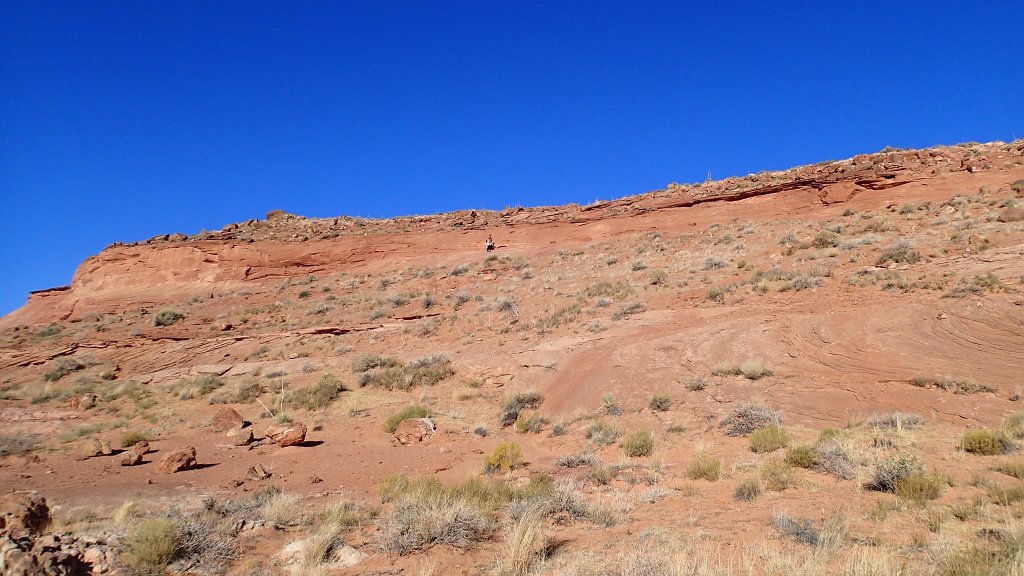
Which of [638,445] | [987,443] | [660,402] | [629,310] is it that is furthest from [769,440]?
[629,310]

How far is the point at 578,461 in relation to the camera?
8031 mm

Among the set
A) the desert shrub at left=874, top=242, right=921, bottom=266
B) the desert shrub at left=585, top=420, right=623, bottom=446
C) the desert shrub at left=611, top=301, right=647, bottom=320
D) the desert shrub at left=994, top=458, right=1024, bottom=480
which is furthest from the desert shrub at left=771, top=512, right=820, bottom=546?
the desert shrub at left=874, top=242, right=921, bottom=266

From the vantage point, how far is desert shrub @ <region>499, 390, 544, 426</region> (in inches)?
453

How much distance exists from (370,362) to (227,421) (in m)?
4.41

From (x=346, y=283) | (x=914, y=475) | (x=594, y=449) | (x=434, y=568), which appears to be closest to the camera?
(x=434, y=568)

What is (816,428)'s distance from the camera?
821cm

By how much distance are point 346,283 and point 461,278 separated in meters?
7.19

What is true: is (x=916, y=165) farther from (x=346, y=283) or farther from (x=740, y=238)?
(x=346, y=283)

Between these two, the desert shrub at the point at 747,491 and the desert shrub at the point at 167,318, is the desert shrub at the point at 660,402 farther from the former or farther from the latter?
the desert shrub at the point at 167,318

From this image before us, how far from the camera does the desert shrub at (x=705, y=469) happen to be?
6.60 metres

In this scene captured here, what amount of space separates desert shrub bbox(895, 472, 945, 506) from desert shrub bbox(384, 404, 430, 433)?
893 cm

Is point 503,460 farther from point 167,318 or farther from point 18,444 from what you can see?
point 167,318

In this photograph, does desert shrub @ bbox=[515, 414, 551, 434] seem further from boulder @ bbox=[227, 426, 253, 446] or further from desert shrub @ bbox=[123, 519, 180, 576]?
desert shrub @ bbox=[123, 519, 180, 576]

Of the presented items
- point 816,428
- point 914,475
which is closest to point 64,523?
A: point 914,475
